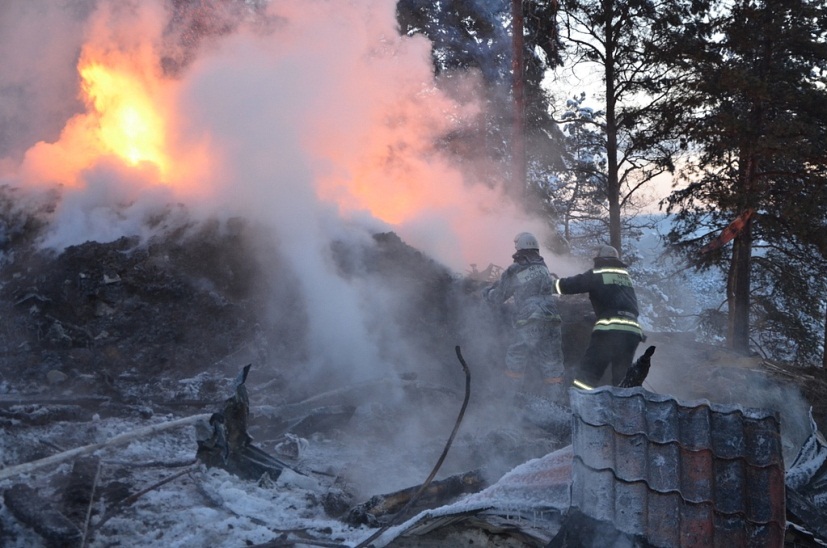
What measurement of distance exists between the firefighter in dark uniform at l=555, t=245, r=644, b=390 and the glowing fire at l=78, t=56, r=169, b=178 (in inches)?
304

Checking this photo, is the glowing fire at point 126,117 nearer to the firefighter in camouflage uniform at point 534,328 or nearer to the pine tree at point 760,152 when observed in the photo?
the firefighter in camouflage uniform at point 534,328

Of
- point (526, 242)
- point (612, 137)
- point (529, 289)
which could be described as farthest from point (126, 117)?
point (612, 137)

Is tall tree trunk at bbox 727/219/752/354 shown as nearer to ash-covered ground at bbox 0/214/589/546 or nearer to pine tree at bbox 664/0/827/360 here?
pine tree at bbox 664/0/827/360

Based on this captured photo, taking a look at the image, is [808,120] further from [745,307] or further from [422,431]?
[422,431]

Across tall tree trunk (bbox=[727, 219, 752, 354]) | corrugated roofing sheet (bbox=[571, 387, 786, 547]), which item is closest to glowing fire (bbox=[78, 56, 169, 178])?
corrugated roofing sheet (bbox=[571, 387, 786, 547])

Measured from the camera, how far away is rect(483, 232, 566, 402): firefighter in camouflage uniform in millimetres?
7652

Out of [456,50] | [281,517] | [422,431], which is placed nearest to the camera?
[281,517]

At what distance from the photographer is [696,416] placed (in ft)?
7.92

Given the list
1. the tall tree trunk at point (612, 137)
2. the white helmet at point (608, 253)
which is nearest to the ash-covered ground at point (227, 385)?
the white helmet at point (608, 253)

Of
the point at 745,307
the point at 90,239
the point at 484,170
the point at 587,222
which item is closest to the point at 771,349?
the point at 745,307

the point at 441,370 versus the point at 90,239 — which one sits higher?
the point at 90,239

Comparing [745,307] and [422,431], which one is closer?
[422,431]

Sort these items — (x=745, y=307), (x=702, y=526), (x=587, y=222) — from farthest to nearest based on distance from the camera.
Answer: (x=587, y=222)
(x=745, y=307)
(x=702, y=526)

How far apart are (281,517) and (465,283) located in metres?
5.98
